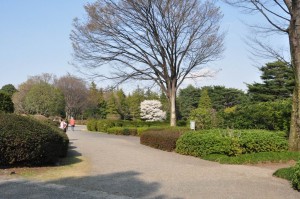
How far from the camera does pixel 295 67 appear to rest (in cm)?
1202

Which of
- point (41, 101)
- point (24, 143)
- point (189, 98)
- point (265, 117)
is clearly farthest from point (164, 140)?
point (189, 98)

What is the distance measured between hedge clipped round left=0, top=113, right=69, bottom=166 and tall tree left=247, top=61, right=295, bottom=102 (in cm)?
3240

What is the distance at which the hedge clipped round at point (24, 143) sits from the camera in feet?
28.1

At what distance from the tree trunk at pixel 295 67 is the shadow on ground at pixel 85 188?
7.03 meters

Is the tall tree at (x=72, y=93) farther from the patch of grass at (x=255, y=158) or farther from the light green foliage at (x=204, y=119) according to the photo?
the patch of grass at (x=255, y=158)

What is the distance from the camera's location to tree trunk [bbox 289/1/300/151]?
1165 cm

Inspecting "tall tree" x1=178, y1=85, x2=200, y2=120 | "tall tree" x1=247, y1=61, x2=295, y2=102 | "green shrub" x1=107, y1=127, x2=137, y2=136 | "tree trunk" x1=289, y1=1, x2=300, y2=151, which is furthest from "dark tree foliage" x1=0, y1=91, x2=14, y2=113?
"tall tree" x1=178, y1=85, x2=200, y2=120

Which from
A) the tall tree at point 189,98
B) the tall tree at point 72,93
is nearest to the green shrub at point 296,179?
the tall tree at point 189,98

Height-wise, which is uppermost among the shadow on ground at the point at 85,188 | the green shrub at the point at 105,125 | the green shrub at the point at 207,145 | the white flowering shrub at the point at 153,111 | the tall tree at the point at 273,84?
the tall tree at the point at 273,84

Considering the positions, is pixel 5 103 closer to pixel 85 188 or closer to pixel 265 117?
pixel 85 188

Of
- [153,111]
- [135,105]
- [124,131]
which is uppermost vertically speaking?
[135,105]

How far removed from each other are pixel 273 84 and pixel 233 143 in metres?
29.4

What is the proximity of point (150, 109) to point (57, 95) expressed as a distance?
17.0m

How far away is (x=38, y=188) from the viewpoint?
6652mm
